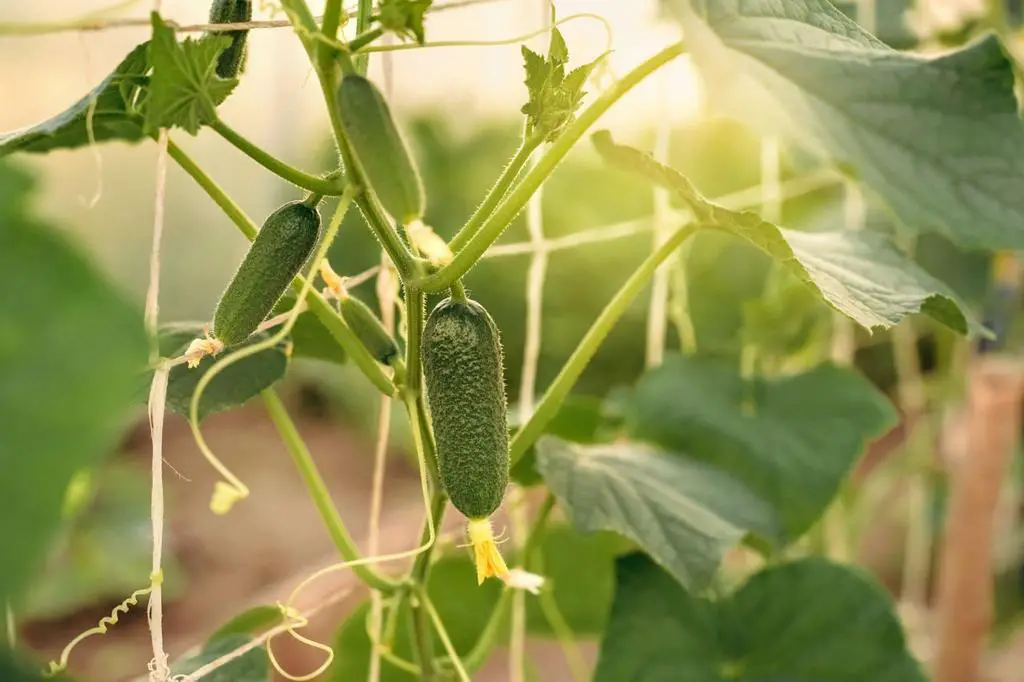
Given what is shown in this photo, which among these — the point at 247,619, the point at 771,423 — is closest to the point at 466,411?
the point at 247,619

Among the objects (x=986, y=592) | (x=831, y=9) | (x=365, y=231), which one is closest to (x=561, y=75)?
(x=831, y=9)

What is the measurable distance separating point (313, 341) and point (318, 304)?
0.48 feet

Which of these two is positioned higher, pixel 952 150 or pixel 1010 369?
pixel 952 150

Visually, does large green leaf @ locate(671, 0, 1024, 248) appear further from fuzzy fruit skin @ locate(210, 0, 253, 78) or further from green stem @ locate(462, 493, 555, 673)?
green stem @ locate(462, 493, 555, 673)

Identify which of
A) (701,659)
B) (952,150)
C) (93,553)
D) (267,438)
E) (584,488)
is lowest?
(267,438)

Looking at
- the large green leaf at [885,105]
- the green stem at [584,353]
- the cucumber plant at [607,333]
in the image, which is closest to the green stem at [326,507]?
the cucumber plant at [607,333]

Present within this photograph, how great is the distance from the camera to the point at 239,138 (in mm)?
424

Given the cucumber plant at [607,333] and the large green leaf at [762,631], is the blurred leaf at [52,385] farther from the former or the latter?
the large green leaf at [762,631]

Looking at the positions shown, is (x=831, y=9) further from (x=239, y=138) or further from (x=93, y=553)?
(x=93, y=553)

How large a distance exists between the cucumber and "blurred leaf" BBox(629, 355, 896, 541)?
0.50 metres

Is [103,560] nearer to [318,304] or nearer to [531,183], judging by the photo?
[318,304]

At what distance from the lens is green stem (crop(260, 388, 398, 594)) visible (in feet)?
1.76

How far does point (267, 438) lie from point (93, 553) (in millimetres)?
939

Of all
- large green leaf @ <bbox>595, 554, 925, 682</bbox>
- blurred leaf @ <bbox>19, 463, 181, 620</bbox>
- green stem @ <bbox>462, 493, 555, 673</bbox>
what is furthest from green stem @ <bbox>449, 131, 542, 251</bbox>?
blurred leaf @ <bbox>19, 463, 181, 620</bbox>
